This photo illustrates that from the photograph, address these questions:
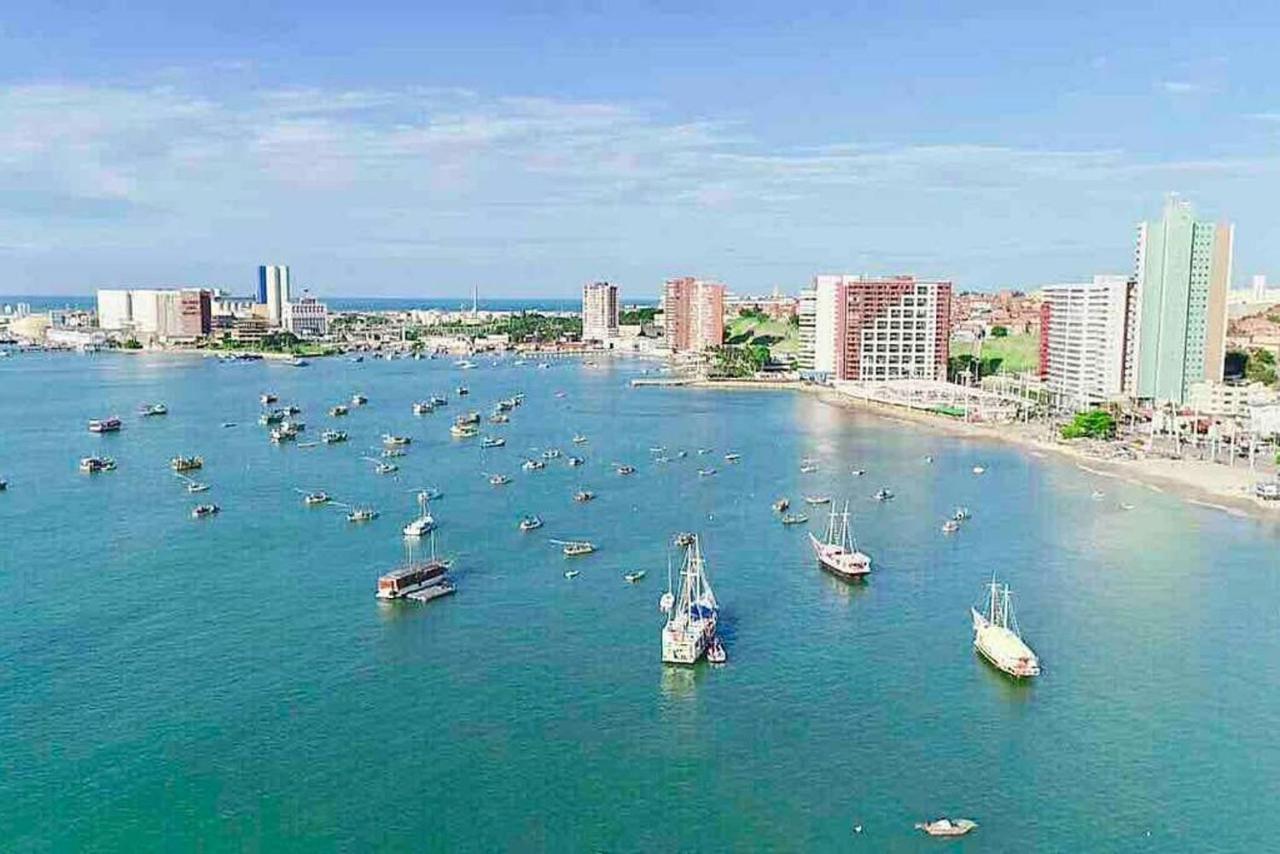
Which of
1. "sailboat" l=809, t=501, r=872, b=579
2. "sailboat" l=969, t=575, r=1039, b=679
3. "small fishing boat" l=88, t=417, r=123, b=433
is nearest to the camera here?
"sailboat" l=969, t=575, r=1039, b=679

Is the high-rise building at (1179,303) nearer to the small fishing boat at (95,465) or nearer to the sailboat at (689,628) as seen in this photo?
the sailboat at (689,628)

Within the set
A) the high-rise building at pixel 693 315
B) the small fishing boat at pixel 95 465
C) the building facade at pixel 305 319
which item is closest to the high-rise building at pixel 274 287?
the building facade at pixel 305 319

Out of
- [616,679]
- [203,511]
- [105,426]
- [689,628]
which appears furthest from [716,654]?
[105,426]

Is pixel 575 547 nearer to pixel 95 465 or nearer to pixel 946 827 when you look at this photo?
pixel 946 827

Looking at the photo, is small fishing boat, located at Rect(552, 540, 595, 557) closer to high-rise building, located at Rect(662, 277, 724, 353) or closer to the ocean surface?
the ocean surface

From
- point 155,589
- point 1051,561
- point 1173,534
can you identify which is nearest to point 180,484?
point 155,589

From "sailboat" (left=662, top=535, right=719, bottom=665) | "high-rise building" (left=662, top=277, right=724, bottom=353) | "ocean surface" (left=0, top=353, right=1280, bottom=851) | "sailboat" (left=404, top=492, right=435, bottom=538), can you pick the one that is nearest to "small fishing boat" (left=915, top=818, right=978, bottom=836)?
"ocean surface" (left=0, top=353, right=1280, bottom=851)
